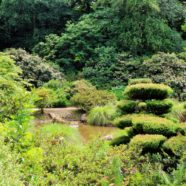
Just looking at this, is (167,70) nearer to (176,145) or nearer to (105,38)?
(105,38)

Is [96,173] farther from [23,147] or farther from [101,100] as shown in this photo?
[101,100]

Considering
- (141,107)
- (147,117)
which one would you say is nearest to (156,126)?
(147,117)

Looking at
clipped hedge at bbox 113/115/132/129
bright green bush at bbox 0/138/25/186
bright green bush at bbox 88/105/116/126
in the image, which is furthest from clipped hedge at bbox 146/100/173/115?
bright green bush at bbox 88/105/116/126

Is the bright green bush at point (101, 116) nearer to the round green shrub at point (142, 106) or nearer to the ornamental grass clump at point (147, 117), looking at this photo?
the ornamental grass clump at point (147, 117)

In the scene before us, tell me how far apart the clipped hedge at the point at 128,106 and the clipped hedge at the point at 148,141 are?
4.39 feet

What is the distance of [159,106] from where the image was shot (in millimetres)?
10562

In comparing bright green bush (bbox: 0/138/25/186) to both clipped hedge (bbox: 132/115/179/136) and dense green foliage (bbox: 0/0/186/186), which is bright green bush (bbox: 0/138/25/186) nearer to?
dense green foliage (bbox: 0/0/186/186)

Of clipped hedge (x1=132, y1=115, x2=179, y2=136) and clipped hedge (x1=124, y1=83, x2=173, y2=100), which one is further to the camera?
clipped hedge (x1=124, y1=83, x2=173, y2=100)

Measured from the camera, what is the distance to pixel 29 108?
740 centimetres

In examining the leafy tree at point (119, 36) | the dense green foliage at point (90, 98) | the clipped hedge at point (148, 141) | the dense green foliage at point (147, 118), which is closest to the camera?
the clipped hedge at point (148, 141)

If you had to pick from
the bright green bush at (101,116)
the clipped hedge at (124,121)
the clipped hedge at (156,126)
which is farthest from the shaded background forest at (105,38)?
the clipped hedge at (156,126)

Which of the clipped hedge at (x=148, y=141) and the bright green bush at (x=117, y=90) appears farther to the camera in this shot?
the bright green bush at (x=117, y=90)

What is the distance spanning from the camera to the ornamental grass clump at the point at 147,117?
9.48 m

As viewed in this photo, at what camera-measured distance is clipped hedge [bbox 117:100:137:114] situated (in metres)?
10.7
